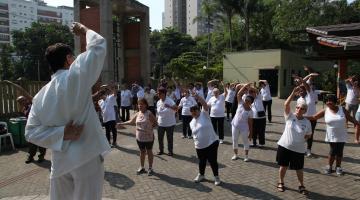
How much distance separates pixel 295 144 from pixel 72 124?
4.81 metres

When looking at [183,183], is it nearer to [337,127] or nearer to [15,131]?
[337,127]

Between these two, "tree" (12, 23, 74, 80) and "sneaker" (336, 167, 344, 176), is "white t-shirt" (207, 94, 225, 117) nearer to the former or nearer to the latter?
"sneaker" (336, 167, 344, 176)

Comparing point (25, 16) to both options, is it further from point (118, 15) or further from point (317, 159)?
point (317, 159)

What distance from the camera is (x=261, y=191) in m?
6.93

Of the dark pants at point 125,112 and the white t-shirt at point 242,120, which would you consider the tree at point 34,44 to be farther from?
the white t-shirt at point 242,120

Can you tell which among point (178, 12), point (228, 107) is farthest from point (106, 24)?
point (178, 12)

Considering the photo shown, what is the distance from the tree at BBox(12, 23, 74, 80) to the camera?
180 feet

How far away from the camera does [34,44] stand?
5494cm

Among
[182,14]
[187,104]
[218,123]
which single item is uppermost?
[182,14]

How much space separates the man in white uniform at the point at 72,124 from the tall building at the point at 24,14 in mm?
127807

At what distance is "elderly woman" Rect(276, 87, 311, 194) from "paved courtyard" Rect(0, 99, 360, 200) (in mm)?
447

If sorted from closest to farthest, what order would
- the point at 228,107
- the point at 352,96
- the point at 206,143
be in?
the point at 206,143 → the point at 352,96 → the point at 228,107

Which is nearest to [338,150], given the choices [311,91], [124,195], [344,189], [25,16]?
[344,189]

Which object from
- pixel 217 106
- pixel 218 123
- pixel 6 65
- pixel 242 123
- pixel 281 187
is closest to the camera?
pixel 281 187
